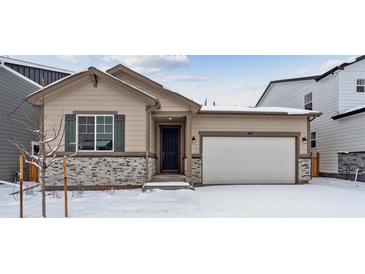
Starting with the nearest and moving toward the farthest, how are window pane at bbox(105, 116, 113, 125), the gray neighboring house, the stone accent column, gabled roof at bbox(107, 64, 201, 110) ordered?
1. window pane at bbox(105, 116, 113, 125)
2. gabled roof at bbox(107, 64, 201, 110)
3. the stone accent column
4. the gray neighboring house

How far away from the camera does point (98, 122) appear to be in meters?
10.6

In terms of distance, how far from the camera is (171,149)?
46.6 ft

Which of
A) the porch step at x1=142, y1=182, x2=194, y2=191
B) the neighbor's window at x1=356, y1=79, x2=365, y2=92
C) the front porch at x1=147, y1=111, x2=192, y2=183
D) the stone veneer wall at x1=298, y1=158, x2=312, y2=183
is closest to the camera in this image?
the porch step at x1=142, y1=182, x2=194, y2=191

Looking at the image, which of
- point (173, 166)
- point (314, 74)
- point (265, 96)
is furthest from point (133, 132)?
point (265, 96)

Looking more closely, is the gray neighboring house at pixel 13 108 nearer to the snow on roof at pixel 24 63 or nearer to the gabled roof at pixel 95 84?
the snow on roof at pixel 24 63

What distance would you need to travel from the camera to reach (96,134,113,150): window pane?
10547 mm

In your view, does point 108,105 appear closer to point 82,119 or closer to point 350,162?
point 82,119

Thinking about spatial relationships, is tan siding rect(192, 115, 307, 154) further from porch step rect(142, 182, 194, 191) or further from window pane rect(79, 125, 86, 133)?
window pane rect(79, 125, 86, 133)

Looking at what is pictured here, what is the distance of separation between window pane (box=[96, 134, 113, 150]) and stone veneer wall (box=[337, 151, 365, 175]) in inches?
465

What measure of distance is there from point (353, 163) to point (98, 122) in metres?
12.5

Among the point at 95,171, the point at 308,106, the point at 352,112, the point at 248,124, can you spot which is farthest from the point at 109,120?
the point at 308,106

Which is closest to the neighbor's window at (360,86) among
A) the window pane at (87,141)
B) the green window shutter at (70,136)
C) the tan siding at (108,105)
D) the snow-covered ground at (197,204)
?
Answer: the snow-covered ground at (197,204)

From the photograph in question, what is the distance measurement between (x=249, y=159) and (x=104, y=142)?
6385mm

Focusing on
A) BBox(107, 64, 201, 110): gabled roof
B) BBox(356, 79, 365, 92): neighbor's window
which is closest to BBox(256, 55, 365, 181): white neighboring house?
BBox(356, 79, 365, 92): neighbor's window
